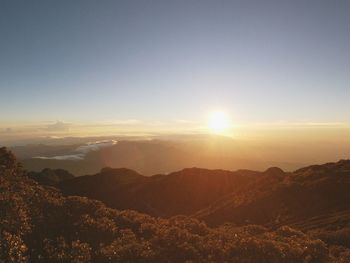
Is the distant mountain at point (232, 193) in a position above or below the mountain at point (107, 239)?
below

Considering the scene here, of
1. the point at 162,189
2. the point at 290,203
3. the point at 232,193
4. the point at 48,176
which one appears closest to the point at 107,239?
the point at 290,203

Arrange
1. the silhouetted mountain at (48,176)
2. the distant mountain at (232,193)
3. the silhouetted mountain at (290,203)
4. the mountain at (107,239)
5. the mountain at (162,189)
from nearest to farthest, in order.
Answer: the mountain at (107,239) < the silhouetted mountain at (290,203) < the distant mountain at (232,193) < the mountain at (162,189) < the silhouetted mountain at (48,176)

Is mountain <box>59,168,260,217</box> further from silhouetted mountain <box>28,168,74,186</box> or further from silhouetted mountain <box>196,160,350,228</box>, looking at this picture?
silhouetted mountain <box>196,160,350,228</box>

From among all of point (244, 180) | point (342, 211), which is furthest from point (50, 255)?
point (244, 180)

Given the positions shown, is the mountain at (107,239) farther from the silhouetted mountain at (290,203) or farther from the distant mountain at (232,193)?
the silhouetted mountain at (290,203)

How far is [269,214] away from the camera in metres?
50.8

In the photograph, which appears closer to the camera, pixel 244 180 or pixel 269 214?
pixel 269 214

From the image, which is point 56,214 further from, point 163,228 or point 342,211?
point 342,211

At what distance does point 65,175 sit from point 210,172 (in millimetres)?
43899

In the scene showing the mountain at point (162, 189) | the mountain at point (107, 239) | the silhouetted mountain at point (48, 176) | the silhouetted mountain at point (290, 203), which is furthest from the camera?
the silhouetted mountain at point (48, 176)

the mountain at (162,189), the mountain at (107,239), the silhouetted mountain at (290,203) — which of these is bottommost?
the mountain at (162,189)

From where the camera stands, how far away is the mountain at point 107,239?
1521 cm

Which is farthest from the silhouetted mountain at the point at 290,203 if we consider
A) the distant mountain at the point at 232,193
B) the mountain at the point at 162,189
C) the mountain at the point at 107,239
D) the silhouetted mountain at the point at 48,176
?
the silhouetted mountain at the point at 48,176

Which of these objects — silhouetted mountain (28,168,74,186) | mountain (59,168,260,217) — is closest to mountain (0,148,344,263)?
mountain (59,168,260,217)
